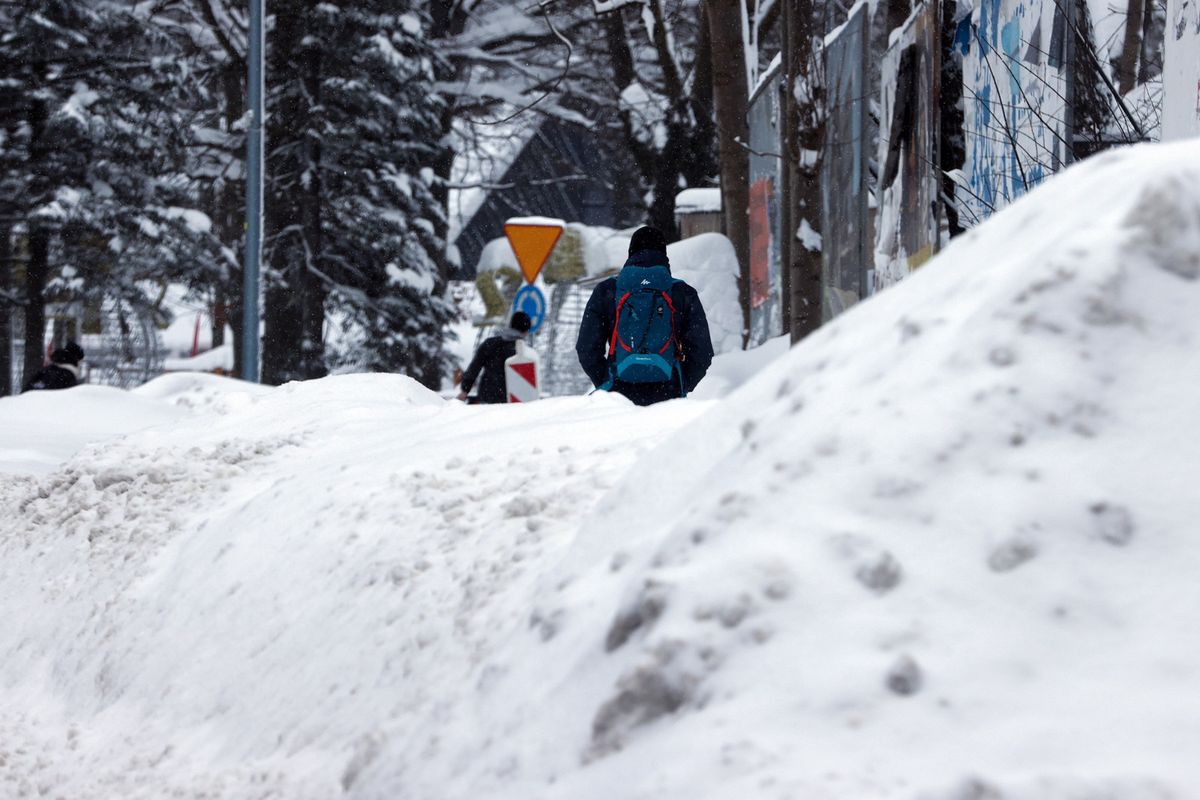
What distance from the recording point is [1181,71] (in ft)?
19.2

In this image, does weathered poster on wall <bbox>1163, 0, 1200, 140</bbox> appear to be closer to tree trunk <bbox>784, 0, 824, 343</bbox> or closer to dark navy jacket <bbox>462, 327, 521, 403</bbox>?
tree trunk <bbox>784, 0, 824, 343</bbox>

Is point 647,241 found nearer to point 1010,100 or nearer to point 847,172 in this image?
point 1010,100

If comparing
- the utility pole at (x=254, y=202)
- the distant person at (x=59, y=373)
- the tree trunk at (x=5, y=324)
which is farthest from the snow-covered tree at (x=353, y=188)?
the distant person at (x=59, y=373)

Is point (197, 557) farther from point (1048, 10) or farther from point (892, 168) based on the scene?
point (892, 168)

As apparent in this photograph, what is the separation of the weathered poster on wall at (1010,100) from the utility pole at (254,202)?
10.8 m

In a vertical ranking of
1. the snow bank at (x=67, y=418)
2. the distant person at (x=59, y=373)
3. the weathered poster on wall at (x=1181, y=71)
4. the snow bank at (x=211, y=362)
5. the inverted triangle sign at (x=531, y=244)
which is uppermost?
the weathered poster on wall at (x=1181, y=71)

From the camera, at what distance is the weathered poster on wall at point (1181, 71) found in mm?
5707

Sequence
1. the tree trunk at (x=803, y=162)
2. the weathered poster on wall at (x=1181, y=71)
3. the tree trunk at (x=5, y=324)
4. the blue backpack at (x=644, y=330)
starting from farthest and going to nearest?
the tree trunk at (x=5, y=324) < the tree trunk at (x=803, y=162) < the blue backpack at (x=644, y=330) < the weathered poster on wall at (x=1181, y=71)

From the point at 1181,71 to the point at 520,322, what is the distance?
743 cm

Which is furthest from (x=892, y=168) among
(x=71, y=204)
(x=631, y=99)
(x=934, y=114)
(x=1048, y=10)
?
(x=71, y=204)

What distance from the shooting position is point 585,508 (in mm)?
3869

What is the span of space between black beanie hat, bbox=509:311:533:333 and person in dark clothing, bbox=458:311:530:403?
1.8 inches

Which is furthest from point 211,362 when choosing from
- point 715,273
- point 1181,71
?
point 1181,71

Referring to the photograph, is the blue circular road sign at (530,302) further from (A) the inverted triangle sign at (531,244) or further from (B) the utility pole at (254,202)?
(B) the utility pole at (254,202)
